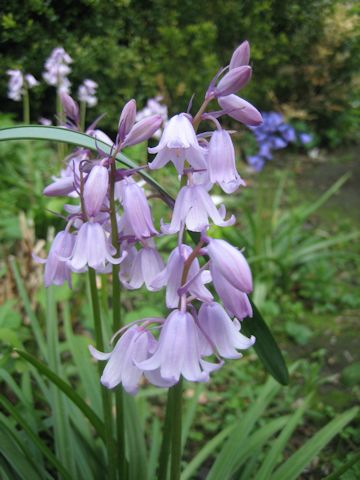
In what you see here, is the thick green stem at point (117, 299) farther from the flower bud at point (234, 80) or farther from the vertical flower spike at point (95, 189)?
the flower bud at point (234, 80)

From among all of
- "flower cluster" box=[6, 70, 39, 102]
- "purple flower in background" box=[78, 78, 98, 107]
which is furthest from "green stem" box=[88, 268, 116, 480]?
"purple flower in background" box=[78, 78, 98, 107]

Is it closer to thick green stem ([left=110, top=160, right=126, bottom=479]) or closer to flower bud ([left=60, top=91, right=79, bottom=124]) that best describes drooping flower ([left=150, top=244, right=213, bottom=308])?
thick green stem ([left=110, top=160, right=126, bottom=479])

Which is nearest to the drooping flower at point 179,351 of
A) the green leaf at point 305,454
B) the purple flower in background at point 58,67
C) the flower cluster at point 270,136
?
the green leaf at point 305,454

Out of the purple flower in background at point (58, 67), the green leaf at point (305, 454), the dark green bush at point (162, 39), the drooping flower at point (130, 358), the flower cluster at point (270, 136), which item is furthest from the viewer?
the flower cluster at point (270, 136)

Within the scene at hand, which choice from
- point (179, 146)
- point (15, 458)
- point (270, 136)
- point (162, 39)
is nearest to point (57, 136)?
point (179, 146)

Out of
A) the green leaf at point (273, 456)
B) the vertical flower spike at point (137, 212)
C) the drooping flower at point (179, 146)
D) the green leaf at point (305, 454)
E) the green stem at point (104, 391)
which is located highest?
the drooping flower at point (179, 146)

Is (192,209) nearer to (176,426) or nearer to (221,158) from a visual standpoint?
(221,158)
